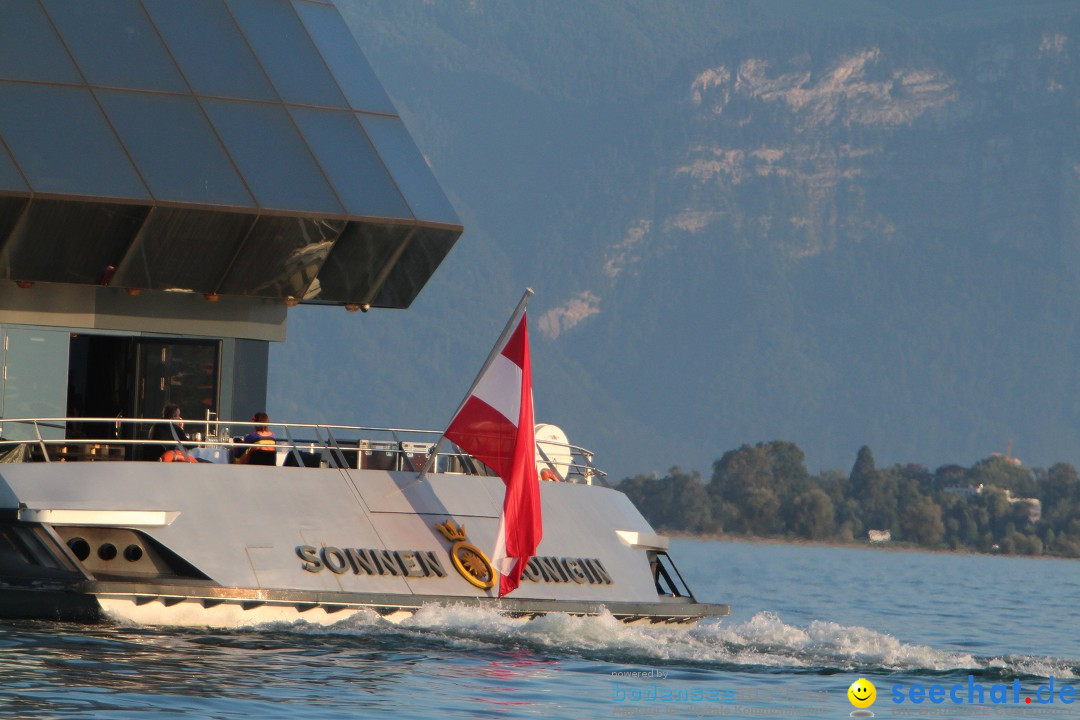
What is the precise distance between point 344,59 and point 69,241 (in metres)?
5.05

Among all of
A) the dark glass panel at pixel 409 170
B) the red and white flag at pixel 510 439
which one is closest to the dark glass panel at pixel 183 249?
the dark glass panel at pixel 409 170

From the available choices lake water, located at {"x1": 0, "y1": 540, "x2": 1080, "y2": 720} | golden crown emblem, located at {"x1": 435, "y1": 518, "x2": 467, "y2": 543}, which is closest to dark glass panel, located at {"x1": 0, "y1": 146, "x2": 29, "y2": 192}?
lake water, located at {"x1": 0, "y1": 540, "x2": 1080, "y2": 720}

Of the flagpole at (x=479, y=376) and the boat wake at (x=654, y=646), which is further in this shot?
the flagpole at (x=479, y=376)

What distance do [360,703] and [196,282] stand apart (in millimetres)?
10782

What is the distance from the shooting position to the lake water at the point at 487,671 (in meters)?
15.6

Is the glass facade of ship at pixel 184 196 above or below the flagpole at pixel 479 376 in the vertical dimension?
above

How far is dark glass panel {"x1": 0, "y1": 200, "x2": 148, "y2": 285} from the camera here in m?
23.4

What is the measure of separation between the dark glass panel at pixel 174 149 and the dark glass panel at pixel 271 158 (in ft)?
0.72

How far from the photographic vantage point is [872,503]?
166m

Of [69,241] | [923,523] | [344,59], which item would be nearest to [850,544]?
[923,523]

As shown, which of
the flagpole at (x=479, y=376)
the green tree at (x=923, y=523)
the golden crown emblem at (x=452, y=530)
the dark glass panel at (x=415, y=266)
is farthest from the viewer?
the green tree at (x=923, y=523)

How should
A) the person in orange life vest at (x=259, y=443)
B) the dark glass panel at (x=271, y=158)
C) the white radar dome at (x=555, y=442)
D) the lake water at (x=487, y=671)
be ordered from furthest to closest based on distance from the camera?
1. the white radar dome at (x=555, y=442)
2. the dark glass panel at (x=271, y=158)
3. the person in orange life vest at (x=259, y=443)
4. the lake water at (x=487, y=671)

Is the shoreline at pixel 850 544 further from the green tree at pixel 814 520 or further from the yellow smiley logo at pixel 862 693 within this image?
the yellow smiley logo at pixel 862 693

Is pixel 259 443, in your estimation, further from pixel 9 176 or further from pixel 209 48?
pixel 209 48
